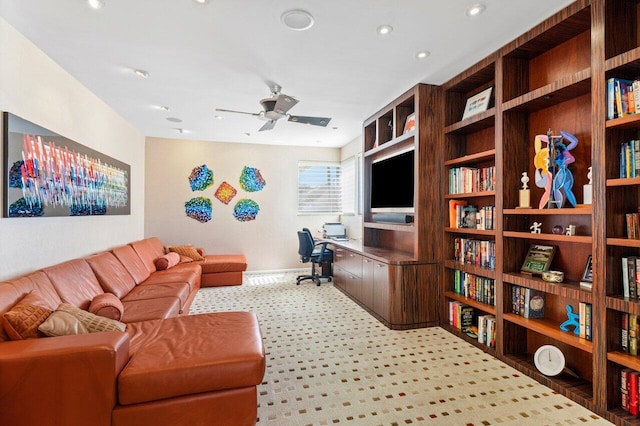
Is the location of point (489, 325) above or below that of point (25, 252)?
below

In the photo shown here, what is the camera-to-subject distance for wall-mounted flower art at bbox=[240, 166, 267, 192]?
20.9 ft

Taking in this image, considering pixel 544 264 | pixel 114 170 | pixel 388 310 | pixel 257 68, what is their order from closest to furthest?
pixel 544 264 → pixel 257 68 → pixel 388 310 → pixel 114 170

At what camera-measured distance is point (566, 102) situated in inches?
95.9

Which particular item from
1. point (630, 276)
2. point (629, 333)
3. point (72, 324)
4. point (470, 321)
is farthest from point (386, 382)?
point (72, 324)

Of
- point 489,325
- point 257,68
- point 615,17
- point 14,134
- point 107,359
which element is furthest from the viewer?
point 257,68

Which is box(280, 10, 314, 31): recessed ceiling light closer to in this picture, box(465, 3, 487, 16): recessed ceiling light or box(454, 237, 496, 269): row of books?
box(465, 3, 487, 16): recessed ceiling light

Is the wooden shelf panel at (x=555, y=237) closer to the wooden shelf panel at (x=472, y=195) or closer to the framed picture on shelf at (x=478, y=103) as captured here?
the wooden shelf panel at (x=472, y=195)

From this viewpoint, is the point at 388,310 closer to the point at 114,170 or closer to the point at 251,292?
the point at 251,292

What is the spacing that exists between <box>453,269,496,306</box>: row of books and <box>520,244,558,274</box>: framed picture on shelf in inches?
13.2

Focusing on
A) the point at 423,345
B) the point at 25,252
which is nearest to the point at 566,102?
the point at 423,345

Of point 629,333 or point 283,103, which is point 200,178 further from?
point 629,333

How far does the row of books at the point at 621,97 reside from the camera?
186 centimetres

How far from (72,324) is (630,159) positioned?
11.5ft

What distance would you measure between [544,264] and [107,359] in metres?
3.03
